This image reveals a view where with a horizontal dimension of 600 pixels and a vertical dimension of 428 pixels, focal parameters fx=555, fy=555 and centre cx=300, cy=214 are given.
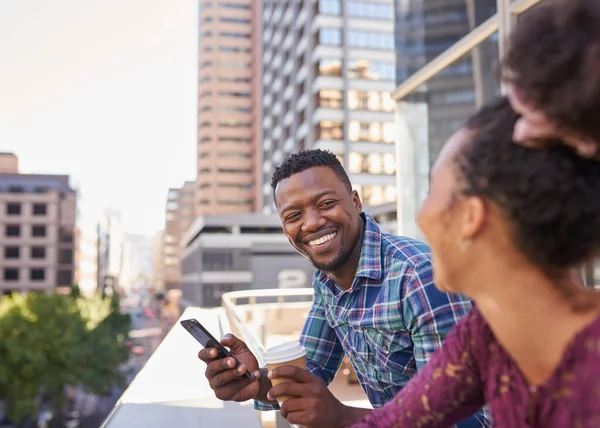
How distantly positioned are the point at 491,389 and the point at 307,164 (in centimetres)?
157

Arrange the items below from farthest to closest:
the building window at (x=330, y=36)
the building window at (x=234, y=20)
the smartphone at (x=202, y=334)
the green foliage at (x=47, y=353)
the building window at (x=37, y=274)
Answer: the building window at (x=234, y=20) → the building window at (x=37, y=274) → the building window at (x=330, y=36) → the green foliage at (x=47, y=353) → the smartphone at (x=202, y=334)

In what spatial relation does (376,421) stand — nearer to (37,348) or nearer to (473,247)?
(473,247)

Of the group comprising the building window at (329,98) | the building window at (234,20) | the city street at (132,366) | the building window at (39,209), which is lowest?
the city street at (132,366)

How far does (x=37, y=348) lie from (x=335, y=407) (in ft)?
111

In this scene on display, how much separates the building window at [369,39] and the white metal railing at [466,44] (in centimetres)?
4079

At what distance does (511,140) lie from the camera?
985mm

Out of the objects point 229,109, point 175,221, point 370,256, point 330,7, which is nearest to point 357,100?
point 330,7

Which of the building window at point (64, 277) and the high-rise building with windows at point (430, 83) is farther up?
the high-rise building with windows at point (430, 83)

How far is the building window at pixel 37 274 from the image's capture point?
7069cm

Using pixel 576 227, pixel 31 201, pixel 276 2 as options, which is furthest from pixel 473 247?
pixel 31 201

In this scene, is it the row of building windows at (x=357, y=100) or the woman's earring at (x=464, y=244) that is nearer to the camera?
the woman's earring at (x=464, y=244)

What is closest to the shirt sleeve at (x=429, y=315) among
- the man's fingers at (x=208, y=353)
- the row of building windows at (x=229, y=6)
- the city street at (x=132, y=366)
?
the man's fingers at (x=208, y=353)

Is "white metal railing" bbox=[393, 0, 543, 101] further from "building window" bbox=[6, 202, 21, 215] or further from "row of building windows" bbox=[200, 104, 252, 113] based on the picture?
"row of building windows" bbox=[200, 104, 252, 113]

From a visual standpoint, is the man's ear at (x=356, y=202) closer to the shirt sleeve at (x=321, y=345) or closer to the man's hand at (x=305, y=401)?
the shirt sleeve at (x=321, y=345)
